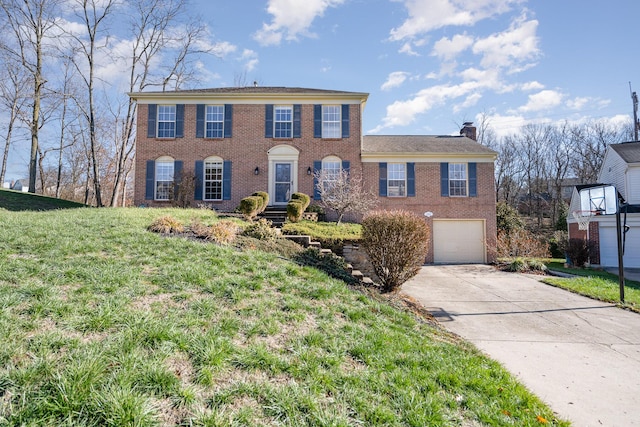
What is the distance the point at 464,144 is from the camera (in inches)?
711

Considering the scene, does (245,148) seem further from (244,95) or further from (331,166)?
(331,166)

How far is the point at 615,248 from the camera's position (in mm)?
15992

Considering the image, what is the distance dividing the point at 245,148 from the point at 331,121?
4.30 m

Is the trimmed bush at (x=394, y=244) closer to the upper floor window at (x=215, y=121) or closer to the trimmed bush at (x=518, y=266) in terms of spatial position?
the trimmed bush at (x=518, y=266)

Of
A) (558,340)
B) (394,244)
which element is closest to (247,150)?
(394,244)

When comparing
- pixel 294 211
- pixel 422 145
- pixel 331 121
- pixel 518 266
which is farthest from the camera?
pixel 422 145

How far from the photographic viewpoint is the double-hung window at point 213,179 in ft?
53.1

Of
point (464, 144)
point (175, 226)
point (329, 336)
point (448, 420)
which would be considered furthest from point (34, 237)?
point (464, 144)

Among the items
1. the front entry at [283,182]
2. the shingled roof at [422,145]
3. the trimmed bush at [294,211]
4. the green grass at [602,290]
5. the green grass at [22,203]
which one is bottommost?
the green grass at [602,290]

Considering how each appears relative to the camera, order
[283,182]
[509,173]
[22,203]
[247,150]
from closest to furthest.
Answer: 1. [22,203]
2. [283,182]
3. [247,150]
4. [509,173]

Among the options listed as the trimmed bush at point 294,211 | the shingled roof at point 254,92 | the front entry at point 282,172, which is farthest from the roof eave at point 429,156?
the trimmed bush at point 294,211

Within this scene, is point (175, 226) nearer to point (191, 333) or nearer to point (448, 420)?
point (191, 333)

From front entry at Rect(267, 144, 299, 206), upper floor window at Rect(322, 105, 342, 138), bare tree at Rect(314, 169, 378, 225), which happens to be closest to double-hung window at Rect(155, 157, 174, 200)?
front entry at Rect(267, 144, 299, 206)

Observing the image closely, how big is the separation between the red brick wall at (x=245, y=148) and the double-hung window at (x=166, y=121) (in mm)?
350
